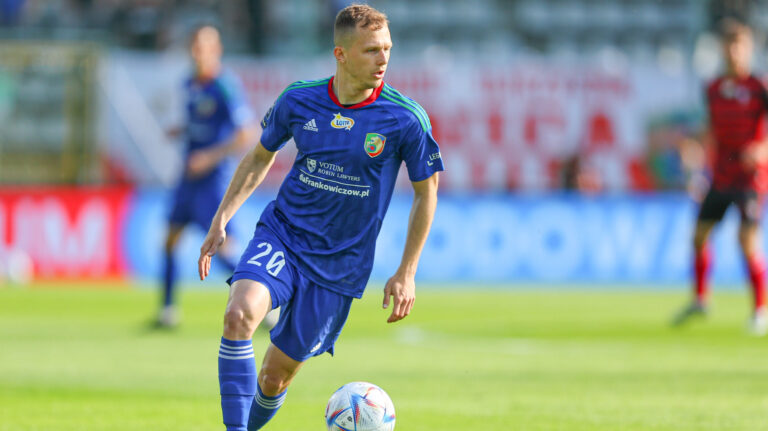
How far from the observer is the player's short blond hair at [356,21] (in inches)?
212

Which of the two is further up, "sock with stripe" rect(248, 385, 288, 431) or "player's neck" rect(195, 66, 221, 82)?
"sock with stripe" rect(248, 385, 288, 431)

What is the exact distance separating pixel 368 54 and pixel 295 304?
1218 millimetres

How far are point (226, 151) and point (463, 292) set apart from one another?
745 centimetres

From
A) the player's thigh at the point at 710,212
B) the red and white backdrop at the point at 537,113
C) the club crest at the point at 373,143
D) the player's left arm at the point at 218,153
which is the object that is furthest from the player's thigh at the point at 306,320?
the red and white backdrop at the point at 537,113

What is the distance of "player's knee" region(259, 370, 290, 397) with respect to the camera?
17.8 feet

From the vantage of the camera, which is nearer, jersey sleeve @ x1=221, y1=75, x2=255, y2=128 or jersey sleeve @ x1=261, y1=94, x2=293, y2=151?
jersey sleeve @ x1=261, y1=94, x2=293, y2=151

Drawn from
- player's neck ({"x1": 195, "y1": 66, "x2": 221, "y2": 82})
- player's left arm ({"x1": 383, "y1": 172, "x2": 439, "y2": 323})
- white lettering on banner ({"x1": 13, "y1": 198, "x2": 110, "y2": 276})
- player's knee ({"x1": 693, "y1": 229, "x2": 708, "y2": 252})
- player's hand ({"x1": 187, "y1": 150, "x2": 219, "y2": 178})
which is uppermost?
player's left arm ({"x1": 383, "y1": 172, "x2": 439, "y2": 323})

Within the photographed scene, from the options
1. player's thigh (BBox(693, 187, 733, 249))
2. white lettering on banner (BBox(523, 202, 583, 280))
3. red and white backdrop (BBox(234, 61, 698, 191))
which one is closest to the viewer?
player's thigh (BBox(693, 187, 733, 249))

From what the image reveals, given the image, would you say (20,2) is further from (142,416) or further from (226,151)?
(142,416)

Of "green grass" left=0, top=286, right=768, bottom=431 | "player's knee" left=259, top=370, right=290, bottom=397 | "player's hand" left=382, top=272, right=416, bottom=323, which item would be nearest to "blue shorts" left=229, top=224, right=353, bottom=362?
"player's knee" left=259, top=370, right=290, bottom=397

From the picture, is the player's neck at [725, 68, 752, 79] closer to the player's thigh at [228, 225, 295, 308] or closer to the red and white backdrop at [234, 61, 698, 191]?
the player's thigh at [228, 225, 295, 308]

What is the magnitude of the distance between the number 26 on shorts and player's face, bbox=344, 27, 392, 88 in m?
0.91

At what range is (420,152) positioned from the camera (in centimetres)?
545

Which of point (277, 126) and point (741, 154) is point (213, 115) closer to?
point (741, 154)
